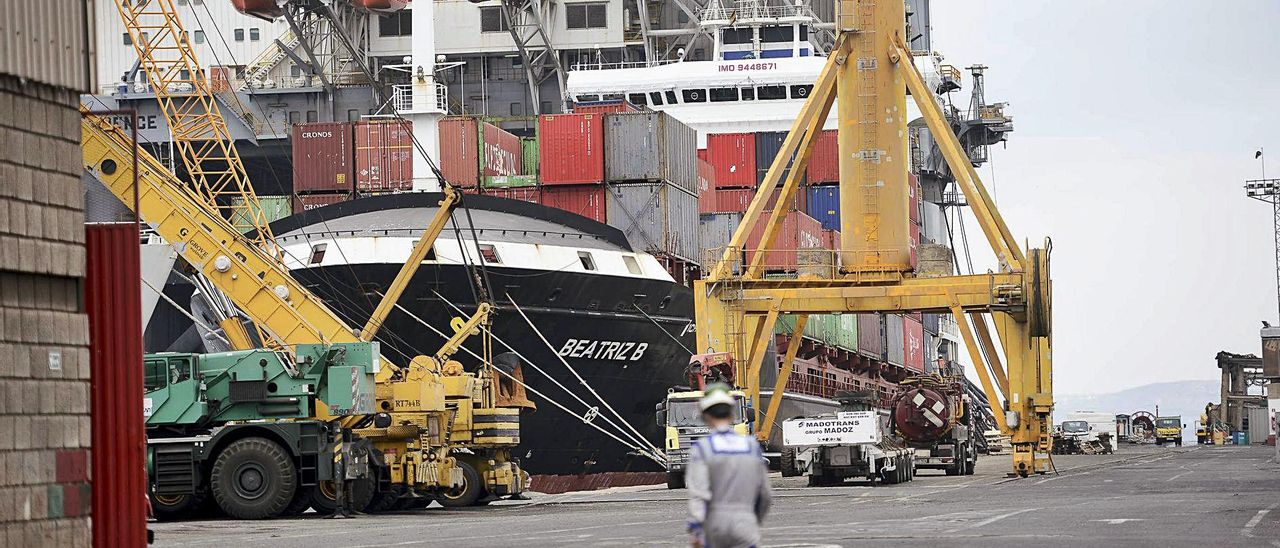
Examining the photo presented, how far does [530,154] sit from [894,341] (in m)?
31.1

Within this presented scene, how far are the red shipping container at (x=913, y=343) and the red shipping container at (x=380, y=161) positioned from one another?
106 ft

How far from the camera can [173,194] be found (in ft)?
92.0

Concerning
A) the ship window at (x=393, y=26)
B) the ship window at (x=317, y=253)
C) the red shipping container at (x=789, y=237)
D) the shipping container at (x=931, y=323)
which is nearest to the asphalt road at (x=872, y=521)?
the ship window at (x=317, y=253)

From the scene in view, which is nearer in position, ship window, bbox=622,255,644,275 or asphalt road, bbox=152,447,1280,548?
asphalt road, bbox=152,447,1280,548

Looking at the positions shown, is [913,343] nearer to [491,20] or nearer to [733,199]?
[491,20]

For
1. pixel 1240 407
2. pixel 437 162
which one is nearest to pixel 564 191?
pixel 437 162

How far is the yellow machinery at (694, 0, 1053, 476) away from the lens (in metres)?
39.8

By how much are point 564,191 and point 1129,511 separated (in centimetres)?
2582

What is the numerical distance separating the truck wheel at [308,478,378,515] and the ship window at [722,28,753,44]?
45.2 metres

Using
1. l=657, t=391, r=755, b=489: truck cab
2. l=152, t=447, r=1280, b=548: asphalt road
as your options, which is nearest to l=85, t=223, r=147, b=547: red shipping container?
l=152, t=447, r=1280, b=548: asphalt road

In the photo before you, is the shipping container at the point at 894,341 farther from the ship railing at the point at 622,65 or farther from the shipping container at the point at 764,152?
the ship railing at the point at 622,65

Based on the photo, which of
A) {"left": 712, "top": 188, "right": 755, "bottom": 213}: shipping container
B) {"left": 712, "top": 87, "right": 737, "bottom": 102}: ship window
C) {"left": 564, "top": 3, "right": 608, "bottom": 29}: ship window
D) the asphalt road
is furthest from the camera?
{"left": 564, "top": 3, "right": 608, "bottom": 29}: ship window

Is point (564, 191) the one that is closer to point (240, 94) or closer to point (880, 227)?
point (880, 227)

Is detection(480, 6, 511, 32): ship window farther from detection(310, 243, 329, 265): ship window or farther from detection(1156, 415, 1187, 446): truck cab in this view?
detection(1156, 415, 1187, 446): truck cab
